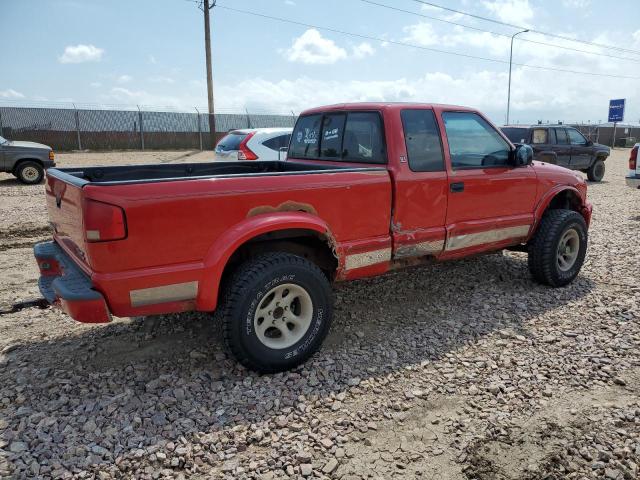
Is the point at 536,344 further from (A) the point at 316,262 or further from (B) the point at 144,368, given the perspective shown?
(B) the point at 144,368

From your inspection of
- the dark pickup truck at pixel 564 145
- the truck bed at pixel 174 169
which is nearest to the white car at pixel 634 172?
the dark pickup truck at pixel 564 145

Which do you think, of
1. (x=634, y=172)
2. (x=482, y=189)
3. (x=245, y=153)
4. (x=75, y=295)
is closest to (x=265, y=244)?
(x=75, y=295)

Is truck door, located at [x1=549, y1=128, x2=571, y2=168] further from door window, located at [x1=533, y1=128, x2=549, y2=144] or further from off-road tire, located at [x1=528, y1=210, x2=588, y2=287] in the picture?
off-road tire, located at [x1=528, y1=210, x2=588, y2=287]

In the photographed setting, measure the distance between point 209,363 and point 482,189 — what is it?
2776mm

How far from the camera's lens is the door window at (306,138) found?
4719 millimetres

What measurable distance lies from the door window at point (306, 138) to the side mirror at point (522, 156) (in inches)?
72.9

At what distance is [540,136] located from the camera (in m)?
14.1

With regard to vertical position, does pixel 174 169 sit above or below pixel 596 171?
above

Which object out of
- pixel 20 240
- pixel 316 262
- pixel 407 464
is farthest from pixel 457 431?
pixel 20 240

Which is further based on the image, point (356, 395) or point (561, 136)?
point (561, 136)

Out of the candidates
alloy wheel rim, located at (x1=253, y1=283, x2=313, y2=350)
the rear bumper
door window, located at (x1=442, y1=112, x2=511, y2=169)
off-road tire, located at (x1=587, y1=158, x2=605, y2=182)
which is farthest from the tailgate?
off-road tire, located at (x1=587, y1=158, x2=605, y2=182)

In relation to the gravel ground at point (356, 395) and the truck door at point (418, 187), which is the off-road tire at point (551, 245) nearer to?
the gravel ground at point (356, 395)

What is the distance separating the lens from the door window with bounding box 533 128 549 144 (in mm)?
13930

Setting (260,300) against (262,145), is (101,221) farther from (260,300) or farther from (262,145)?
(262,145)
